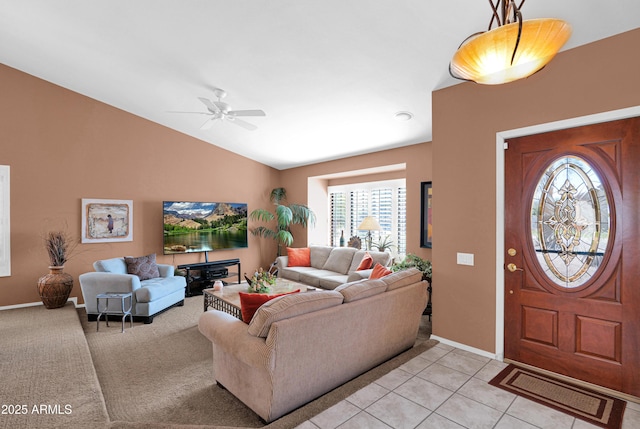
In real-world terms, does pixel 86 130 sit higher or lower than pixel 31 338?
higher

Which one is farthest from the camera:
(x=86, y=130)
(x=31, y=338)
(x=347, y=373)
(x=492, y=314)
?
(x=86, y=130)

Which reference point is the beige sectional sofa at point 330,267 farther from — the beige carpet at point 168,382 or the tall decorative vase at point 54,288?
the tall decorative vase at point 54,288

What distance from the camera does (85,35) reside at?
3.50 metres

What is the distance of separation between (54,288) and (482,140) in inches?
230

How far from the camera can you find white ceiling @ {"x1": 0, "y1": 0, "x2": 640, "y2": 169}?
2523 mm

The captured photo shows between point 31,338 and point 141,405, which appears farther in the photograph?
point 31,338

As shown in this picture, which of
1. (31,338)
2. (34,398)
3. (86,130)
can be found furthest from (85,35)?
(34,398)

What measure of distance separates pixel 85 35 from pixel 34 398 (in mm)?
3610

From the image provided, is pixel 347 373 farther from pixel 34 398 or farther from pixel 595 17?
pixel 595 17

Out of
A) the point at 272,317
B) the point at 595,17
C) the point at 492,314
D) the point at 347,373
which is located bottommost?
the point at 347,373

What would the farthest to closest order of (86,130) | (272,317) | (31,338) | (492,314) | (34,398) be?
(86,130), (31,338), (492,314), (34,398), (272,317)

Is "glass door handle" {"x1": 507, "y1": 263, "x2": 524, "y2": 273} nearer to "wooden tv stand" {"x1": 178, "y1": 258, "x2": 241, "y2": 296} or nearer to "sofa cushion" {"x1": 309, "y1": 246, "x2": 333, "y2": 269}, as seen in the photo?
"sofa cushion" {"x1": 309, "y1": 246, "x2": 333, "y2": 269}

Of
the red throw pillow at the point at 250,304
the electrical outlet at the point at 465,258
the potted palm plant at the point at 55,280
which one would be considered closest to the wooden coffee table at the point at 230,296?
the red throw pillow at the point at 250,304

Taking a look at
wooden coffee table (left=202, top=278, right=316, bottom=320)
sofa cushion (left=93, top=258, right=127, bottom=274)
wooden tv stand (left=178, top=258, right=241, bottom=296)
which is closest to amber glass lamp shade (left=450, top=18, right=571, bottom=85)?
wooden coffee table (left=202, top=278, right=316, bottom=320)
